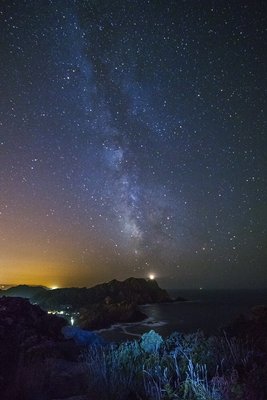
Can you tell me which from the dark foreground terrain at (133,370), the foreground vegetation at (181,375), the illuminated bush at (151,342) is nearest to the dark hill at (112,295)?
the dark foreground terrain at (133,370)

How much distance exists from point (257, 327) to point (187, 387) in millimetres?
12137

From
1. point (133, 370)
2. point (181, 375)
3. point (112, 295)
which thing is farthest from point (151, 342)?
point (112, 295)

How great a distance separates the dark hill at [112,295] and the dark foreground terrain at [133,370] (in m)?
74.3

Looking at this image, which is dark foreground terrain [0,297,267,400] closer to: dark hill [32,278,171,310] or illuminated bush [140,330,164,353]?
illuminated bush [140,330,164,353]

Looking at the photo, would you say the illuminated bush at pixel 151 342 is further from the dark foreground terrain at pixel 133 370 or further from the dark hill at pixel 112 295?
the dark hill at pixel 112 295

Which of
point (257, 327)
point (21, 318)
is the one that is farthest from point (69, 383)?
point (257, 327)

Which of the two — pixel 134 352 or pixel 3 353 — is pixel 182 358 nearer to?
pixel 134 352

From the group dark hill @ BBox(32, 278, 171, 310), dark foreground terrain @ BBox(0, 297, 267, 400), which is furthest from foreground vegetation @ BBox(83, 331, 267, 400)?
dark hill @ BBox(32, 278, 171, 310)

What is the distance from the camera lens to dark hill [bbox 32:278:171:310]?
8875 centimetres

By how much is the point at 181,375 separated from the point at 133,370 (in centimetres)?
106

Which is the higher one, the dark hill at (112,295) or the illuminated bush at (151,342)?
the dark hill at (112,295)

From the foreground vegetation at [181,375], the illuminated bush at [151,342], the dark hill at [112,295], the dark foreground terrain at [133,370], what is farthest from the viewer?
the dark hill at [112,295]

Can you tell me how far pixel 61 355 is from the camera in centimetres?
1166

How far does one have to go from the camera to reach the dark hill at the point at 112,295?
291ft
